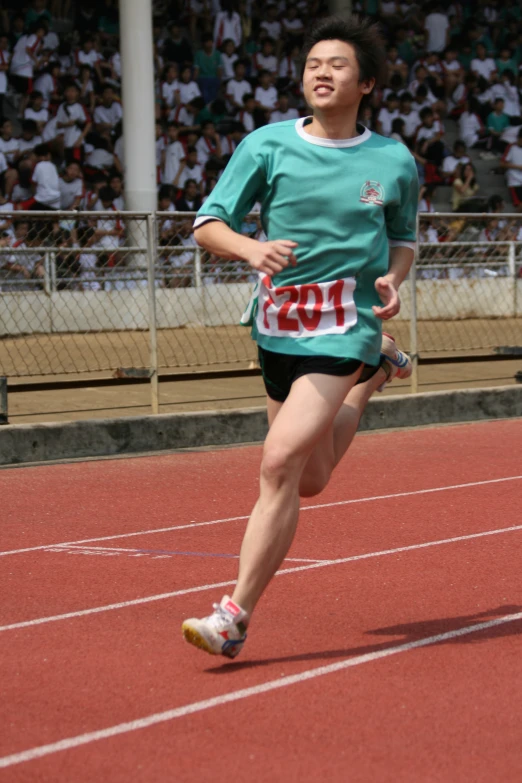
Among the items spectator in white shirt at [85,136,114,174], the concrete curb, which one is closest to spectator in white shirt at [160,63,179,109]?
spectator in white shirt at [85,136,114,174]

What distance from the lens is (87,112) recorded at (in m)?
21.2

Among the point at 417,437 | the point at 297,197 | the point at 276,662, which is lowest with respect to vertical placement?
the point at 417,437

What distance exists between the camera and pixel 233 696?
4414 mm

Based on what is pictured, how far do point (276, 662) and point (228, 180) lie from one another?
1744 millimetres

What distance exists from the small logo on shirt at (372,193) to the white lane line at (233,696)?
1633 millimetres

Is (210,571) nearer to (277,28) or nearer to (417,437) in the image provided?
(417,437)

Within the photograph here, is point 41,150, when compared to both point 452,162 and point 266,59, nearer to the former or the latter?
point 266,59

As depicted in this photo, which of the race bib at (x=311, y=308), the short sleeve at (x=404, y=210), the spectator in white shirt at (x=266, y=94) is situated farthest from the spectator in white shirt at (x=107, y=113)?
the race bib at (x=311, y=308)

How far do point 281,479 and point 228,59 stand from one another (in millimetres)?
19833

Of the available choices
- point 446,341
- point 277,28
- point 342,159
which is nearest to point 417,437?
point 446,341

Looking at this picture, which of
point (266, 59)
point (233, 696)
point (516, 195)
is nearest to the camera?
point (233, 696)

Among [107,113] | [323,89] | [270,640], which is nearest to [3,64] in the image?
[107,113]

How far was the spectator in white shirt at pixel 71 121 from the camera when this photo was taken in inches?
806

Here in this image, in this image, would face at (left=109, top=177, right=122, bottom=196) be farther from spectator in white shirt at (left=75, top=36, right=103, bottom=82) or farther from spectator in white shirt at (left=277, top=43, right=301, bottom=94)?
spectator in white shirt at (left=277, top=43, right=301, bottom=94)
